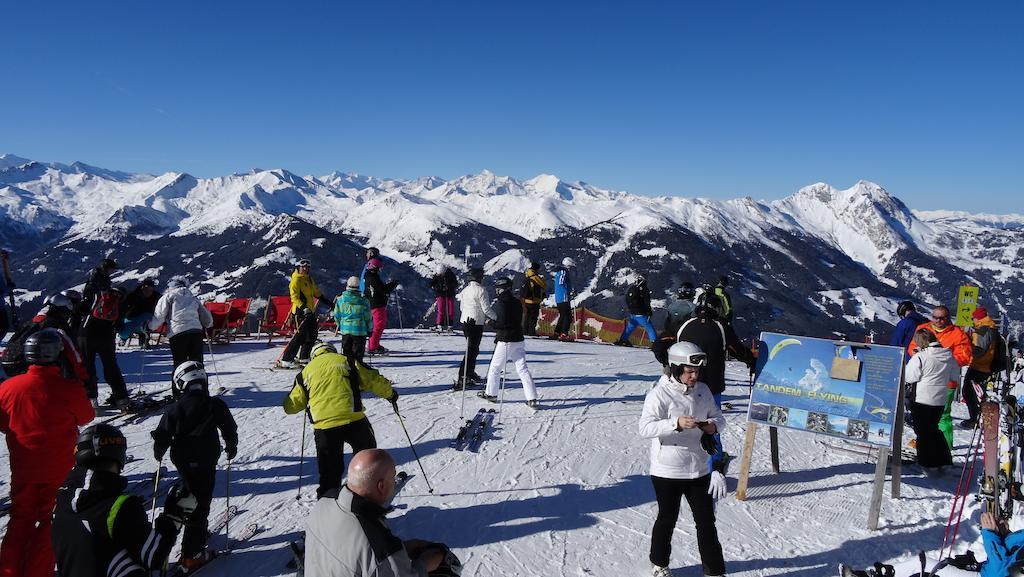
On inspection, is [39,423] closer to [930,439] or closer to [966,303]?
[930,439]

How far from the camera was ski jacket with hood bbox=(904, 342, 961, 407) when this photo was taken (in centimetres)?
626

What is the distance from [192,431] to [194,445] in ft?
0.36

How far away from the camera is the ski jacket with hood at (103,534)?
284cm

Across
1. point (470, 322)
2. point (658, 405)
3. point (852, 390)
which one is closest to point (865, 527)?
point (852, 390)

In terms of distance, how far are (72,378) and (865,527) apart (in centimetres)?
723

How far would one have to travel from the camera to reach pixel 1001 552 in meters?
3.30

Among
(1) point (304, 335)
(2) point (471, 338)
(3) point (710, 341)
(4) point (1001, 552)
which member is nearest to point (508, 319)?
(2) point (471, 338)

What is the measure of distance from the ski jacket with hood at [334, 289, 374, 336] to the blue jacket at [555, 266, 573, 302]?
669 cm

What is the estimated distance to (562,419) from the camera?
8016 millimetres

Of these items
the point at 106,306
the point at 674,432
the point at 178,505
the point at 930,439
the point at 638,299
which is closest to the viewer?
the point at 178,505

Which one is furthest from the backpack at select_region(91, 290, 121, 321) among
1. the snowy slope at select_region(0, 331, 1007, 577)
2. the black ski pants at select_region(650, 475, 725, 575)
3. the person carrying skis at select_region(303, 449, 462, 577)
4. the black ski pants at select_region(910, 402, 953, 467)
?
the black ski pants at select_region(910, 402, 953, 467)

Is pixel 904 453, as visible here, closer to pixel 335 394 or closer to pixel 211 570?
pixel 335 394

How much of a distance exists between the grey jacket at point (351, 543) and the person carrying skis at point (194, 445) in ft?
7.52

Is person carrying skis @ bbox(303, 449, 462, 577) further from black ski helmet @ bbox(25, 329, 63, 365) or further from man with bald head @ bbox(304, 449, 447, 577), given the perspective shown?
black ski helmet @ bbox(25, 329, 63, 365)
